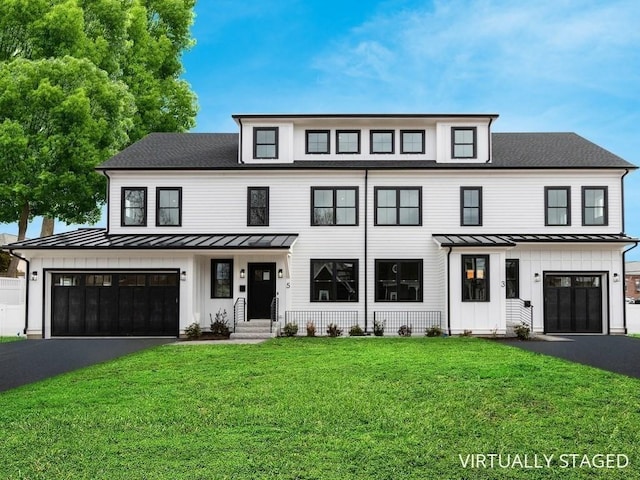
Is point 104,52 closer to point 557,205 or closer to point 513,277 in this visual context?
point 513,277

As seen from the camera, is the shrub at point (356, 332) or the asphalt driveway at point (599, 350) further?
the shrub at point (356, 332)

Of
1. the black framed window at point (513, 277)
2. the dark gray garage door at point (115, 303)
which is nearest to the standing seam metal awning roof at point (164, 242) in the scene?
the dark gray garage door at point (115, 303)

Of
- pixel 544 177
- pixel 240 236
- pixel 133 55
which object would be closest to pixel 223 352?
pixel 240 236

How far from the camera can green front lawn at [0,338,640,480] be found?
5.89 metres

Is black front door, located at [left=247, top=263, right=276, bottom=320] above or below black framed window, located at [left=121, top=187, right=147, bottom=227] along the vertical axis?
below

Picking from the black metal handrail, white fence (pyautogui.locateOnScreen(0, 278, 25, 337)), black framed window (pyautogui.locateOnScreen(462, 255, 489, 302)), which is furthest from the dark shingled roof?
white fence (pyautogui.locateOnScreen(0, 278, 25, 337))

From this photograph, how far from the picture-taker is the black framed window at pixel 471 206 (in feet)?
76.7

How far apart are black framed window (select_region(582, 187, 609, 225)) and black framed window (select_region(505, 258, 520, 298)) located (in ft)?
11.5

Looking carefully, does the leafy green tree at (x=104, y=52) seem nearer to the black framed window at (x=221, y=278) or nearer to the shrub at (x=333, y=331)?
the black framed window at (x=221, y=278)

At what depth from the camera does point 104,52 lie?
33.2 metres

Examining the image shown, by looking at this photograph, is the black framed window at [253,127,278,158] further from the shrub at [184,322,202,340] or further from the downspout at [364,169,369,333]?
the shrub at [184,322,202,340]

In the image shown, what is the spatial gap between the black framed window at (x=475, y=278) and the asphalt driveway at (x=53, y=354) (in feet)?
34.6

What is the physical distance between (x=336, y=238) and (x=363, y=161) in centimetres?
353

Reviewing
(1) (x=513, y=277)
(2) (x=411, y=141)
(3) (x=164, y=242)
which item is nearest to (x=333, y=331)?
(3) (x=164, y=242)
